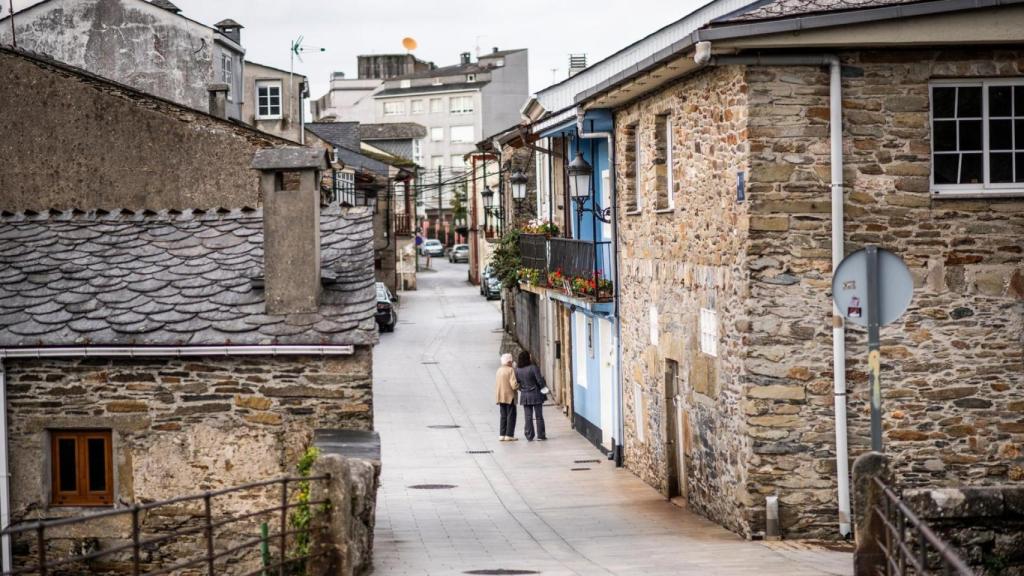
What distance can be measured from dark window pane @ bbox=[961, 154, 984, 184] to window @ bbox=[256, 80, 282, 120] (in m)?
33.8

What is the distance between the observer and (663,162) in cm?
1873

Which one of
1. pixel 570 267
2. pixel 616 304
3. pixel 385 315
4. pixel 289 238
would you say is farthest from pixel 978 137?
pixel 385 315

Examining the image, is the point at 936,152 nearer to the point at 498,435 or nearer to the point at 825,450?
the point at 825,450

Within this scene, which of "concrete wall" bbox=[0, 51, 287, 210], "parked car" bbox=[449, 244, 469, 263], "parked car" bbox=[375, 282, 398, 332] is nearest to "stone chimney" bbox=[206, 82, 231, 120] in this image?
"concrete wall" bbox=[0, 51, 287, 210]

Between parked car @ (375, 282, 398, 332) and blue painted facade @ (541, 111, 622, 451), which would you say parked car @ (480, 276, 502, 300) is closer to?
parked car @ (375, 282, 398, 332)

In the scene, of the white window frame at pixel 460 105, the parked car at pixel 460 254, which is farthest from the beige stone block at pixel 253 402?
the white window frame at pixel 460 105

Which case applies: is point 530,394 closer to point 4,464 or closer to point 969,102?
point 4,464

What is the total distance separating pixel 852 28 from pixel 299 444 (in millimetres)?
6935

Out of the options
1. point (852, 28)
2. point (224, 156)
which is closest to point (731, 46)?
point (852, 28)

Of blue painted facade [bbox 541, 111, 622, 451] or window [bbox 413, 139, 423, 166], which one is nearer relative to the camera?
blue painted facade [bbox 541, 111, 622, 451]

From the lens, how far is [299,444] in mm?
14562

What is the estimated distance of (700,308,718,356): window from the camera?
620 inches

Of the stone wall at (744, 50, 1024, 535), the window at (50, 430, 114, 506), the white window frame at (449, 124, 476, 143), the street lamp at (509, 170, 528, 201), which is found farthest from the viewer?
the white window frame at (449, 124, 476, 143)

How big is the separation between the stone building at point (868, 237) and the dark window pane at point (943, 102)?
0.02m
